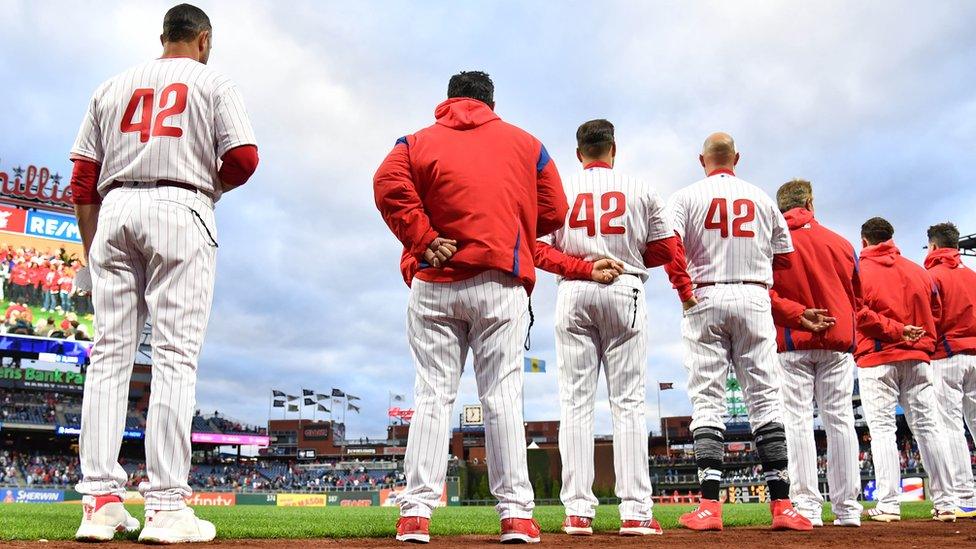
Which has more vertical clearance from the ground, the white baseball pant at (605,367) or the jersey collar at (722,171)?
the jersey collar at (722,171)

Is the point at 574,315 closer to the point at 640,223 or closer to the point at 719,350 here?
the point at 640,223

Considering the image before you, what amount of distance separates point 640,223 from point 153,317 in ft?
9.71

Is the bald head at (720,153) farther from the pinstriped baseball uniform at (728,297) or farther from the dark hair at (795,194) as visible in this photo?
the dark hair at (795,194)

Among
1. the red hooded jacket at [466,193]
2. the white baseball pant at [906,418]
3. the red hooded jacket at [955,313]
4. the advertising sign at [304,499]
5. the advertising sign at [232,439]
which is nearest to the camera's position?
the red hooded jacket at [466,193]

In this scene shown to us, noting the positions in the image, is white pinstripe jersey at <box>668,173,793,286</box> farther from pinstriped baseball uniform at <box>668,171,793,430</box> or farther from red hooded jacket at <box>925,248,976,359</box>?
red hooded jacket at <box>925,248,976,359</box>

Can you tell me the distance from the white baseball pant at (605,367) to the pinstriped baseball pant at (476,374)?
106 cm

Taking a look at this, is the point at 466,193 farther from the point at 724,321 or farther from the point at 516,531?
the point at 724,321

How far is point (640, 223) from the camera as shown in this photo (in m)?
5.08

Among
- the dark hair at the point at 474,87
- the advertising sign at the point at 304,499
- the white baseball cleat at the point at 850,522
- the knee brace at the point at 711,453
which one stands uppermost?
the dark hair at the point at 474,87

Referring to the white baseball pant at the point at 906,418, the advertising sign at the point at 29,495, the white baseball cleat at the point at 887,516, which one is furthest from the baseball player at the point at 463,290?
the advertising sign at the point at 29,495

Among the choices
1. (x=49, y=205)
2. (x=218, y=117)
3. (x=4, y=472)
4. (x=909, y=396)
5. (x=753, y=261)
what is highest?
(x=49, y=205)

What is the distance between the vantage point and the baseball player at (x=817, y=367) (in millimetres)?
5707

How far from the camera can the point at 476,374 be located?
3.82 metres

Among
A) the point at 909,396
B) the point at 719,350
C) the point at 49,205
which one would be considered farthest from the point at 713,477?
the point at 49,205
